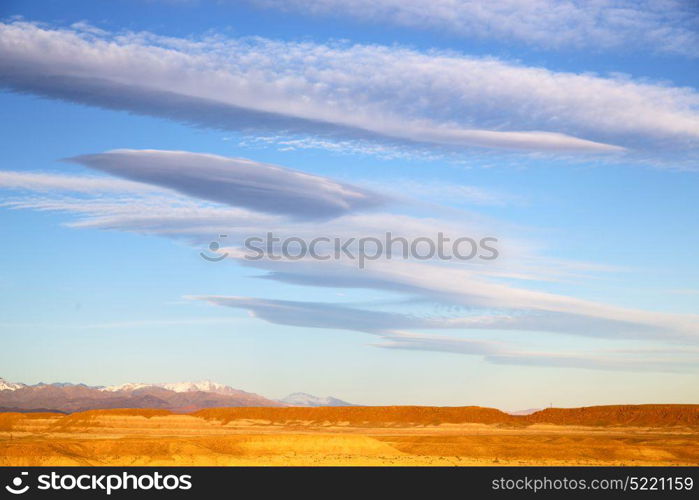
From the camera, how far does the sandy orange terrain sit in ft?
202

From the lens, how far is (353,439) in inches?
2862

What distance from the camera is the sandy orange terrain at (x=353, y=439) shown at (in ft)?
202

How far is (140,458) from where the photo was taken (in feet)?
199

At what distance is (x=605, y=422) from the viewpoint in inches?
5281
